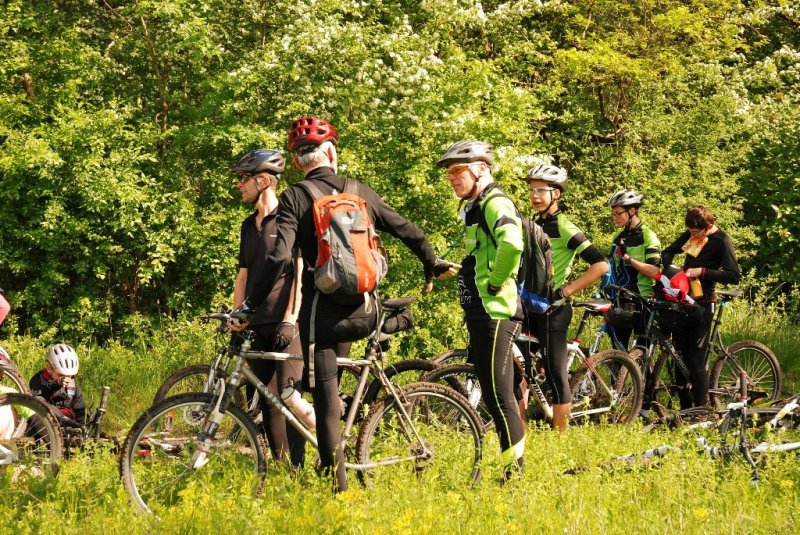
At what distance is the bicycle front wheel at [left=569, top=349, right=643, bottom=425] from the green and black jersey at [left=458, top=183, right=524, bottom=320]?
238 cm

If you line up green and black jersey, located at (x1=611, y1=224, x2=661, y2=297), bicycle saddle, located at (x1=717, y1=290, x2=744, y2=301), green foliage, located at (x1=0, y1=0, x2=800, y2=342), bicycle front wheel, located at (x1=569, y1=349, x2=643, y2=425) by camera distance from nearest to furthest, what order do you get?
bicycle front wheel, located at (x1=569, y1=349, x2=643, y2=425)
green and black jersey, located at (x1=611, y1=224, x2=661, y2=297)
bicycle saddle, located at (x1=717, y1=290, x2=744, y2=301)
green foliage, located at (x1=0, y1=0, x2=800, y2=342)

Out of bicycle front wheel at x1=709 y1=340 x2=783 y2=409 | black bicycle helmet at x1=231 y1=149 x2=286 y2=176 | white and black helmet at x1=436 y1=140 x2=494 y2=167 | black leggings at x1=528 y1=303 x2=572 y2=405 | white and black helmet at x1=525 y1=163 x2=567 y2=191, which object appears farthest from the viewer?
bicycle front wheel at x1=709 y1=340 x2=783 y2=409

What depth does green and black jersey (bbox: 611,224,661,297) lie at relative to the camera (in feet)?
28.5

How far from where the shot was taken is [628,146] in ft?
56.1

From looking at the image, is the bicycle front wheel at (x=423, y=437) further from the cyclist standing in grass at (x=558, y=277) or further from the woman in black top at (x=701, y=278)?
the woman in black top at (x=701, y=278)

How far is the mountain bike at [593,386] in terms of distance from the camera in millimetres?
7164

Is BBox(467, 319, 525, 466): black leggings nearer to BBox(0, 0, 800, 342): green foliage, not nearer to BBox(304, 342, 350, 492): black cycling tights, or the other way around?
BBox(304, 342, 350, 492): black cycling tights

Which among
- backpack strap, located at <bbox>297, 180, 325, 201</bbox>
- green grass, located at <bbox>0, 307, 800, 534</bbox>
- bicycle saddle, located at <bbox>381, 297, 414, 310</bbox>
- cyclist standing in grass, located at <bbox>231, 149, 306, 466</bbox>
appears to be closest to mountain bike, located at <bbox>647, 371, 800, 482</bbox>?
green grass, located at <bbox>0, 307, 800, 534</bbox>

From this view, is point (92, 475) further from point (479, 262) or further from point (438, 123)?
point (438, 123)

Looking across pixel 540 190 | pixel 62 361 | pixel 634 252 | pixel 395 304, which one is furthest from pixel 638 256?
pixel 62 361

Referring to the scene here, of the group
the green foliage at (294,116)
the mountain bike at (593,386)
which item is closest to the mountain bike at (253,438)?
the mountain bike at (593,386)

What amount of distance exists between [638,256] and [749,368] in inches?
72.3

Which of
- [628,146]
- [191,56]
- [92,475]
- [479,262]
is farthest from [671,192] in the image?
[92,475]

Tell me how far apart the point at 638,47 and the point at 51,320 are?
1067 cm
